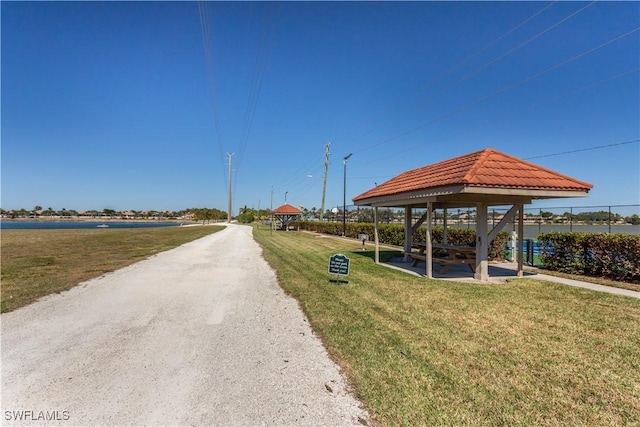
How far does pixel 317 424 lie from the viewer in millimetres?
2654

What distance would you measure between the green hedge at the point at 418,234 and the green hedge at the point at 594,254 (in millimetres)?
2244

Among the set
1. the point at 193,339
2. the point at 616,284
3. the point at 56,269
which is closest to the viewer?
the point at 193,339

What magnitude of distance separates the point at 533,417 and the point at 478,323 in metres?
2.43

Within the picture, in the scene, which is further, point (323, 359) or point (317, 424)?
point (323, 359)

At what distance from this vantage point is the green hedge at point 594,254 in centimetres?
802

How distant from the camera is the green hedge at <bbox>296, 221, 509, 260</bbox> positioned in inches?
503

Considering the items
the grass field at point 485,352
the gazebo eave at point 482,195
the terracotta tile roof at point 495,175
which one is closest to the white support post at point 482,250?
the gazebo eave at point 482,195

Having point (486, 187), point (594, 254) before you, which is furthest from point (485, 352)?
point (594, 254)

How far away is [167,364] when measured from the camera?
12.2 ft

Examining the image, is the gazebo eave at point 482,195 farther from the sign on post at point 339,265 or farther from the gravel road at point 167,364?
the gravel road at point 167,364

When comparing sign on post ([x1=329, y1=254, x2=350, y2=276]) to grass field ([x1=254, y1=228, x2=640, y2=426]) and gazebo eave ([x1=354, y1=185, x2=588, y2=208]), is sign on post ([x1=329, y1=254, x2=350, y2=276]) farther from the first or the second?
gazebo eave ([x1=354, y1=185, x2=588, y2=208])

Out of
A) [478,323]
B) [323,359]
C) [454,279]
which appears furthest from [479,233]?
[323,359]

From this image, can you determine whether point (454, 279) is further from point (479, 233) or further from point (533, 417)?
point (533, 417)

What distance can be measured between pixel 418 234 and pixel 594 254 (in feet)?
31.3
